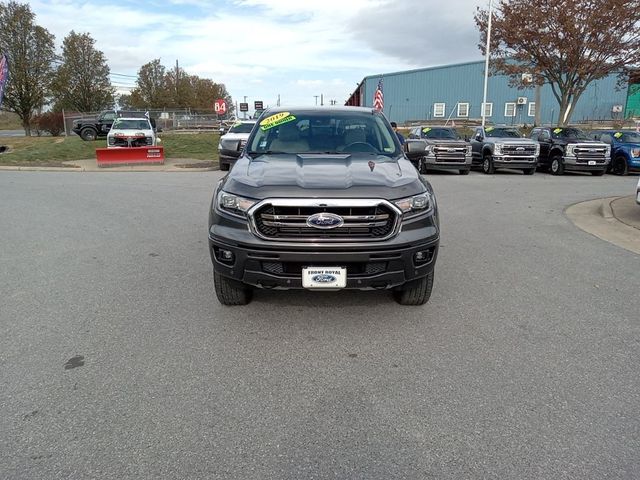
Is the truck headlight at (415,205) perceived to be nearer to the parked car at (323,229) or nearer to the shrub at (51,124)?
the parked car at (323,229)

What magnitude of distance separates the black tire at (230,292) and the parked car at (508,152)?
15061 mm

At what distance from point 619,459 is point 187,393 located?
Result: 8.01 feet

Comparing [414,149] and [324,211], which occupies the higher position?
[414,149]

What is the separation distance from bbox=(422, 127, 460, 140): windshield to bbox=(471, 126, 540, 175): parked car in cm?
124

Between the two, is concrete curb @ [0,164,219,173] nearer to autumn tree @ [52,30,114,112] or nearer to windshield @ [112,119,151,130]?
windshield @ [112,119,151,130]

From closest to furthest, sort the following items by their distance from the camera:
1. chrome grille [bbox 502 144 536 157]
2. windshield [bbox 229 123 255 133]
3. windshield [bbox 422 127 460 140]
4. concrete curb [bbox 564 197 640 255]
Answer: concrete curb [bbox 564 197 640 255] → chrome grille [bbox 502 144 536 157] → windshield [bbox 422 127 460 140] → windshield [bbox 229 123 255 133]

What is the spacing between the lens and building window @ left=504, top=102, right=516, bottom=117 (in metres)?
48.6

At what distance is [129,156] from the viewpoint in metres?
19.5

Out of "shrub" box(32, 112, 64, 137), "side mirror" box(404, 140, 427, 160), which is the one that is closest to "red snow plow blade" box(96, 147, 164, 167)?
"side mirror" box(404, 140, 427, 160)

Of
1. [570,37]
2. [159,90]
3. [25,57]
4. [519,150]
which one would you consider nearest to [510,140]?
[519,150]

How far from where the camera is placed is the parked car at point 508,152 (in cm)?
1727

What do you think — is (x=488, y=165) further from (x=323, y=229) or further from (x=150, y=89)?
(x=150, y=89)

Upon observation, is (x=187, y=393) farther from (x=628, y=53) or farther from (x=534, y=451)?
(x=628, y=53)

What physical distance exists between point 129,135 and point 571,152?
1730 centimetres
